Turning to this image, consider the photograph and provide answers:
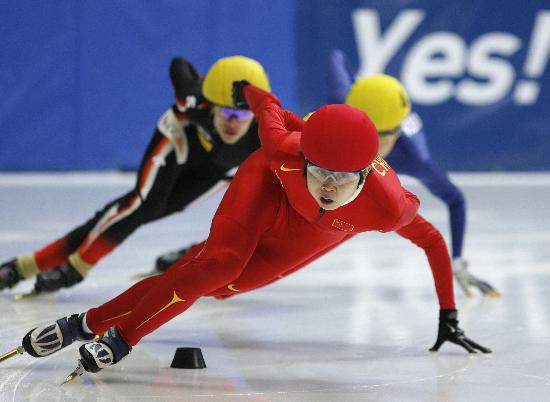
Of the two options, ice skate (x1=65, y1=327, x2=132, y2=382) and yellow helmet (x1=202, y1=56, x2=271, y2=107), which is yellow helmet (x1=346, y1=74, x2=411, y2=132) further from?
ice skate (x1=65, y1=327, x2=132, y2=382)

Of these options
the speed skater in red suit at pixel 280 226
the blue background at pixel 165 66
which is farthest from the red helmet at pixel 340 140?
the blue background at pixel 165 66

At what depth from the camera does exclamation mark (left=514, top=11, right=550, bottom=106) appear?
34.9ft

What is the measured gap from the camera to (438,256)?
13.9 ft

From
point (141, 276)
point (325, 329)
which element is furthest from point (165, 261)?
point (325, 329)

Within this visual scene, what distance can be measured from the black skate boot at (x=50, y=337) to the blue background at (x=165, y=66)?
6.69 metres

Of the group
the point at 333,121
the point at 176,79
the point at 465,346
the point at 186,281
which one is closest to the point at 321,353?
the point at 465,346

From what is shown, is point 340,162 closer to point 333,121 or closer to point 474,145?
point 333,121

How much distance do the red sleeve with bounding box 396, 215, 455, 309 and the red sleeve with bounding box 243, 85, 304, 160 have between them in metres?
0.60

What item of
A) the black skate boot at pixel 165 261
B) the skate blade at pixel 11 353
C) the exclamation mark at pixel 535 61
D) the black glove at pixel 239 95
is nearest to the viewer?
the skate blade at pixel 11 353

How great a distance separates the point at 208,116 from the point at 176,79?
0.32 meters

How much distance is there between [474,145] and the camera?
424 inches

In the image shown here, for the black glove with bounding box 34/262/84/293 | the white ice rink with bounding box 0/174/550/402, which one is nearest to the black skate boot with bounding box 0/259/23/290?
the white ice rink with bounding box 0/174/550/402

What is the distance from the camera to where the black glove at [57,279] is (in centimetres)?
523

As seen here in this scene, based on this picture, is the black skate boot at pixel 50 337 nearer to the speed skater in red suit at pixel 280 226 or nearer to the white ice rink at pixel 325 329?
the speed skater in red suit at pixel 280 226
